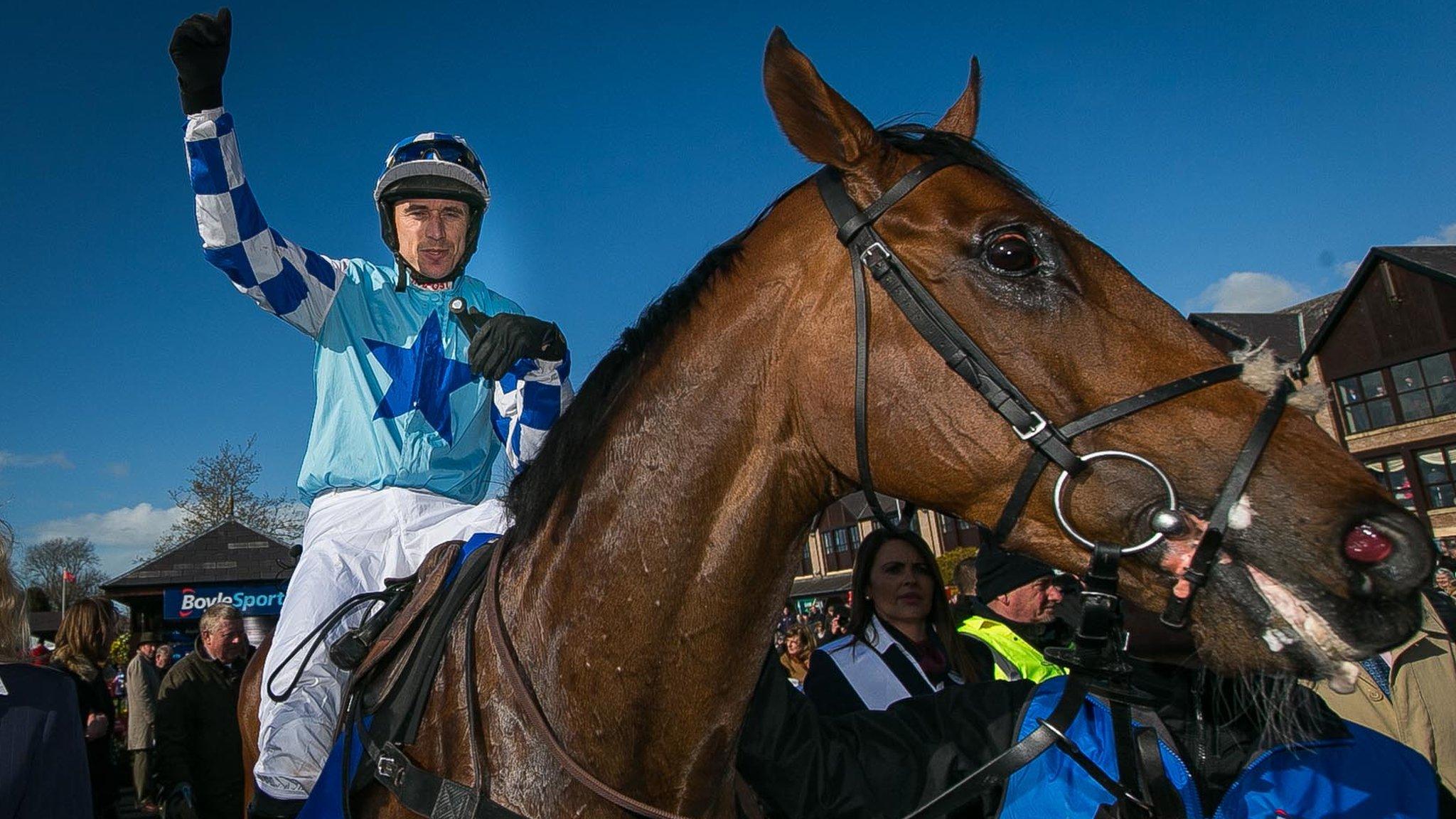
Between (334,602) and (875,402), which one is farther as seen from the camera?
(334,602)

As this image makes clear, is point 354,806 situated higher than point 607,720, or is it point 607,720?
point 607,720

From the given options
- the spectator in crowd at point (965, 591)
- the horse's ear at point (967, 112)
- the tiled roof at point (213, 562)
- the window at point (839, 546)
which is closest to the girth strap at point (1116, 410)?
the horse's ear at point (967, 112)

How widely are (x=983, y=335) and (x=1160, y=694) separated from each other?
1.19m

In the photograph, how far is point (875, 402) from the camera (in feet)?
6.23

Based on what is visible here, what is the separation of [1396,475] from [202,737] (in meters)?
33.1

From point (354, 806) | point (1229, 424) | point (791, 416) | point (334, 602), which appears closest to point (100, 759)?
point (334, 602)

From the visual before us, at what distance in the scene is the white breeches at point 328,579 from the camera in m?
2.44

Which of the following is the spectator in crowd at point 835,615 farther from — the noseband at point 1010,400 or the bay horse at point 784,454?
the noseband at point 1010,400

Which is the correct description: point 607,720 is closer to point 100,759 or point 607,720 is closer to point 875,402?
point 875,402

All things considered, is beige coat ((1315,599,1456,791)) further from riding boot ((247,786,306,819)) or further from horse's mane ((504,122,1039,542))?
riding boot ((247,786,306,819))

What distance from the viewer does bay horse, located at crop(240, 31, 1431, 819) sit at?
1700mm

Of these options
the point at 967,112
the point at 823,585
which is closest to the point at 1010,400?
the point at 967,112

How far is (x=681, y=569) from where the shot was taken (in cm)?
195

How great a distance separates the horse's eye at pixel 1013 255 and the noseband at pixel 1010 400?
0.15 metres
